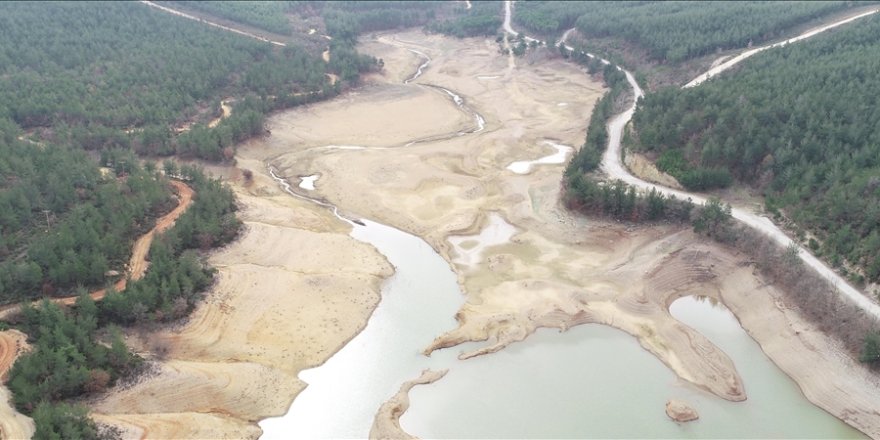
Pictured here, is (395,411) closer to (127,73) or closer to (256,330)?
(256,330)

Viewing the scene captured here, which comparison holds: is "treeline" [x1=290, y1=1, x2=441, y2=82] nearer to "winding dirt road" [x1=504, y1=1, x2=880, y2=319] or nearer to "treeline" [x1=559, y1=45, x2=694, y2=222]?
"winding dirt road" [x1=504, y1=1, x2=880, y2=319]

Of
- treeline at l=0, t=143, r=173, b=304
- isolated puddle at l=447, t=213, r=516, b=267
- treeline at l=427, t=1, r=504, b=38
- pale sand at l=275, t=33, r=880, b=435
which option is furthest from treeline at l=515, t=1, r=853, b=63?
treeline at l=0, t=143, r=173, b=304

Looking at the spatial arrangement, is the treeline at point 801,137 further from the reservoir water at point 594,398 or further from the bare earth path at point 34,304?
the bare earth path at point 34,304

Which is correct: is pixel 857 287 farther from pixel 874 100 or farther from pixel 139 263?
pixel 139 263

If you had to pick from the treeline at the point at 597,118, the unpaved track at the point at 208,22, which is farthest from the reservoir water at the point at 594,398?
the unpaved track at the point at 208,22

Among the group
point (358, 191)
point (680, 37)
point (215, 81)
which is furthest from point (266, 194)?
point (680, 37)

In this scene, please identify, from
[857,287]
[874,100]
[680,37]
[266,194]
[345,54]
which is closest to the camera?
[857,287]
